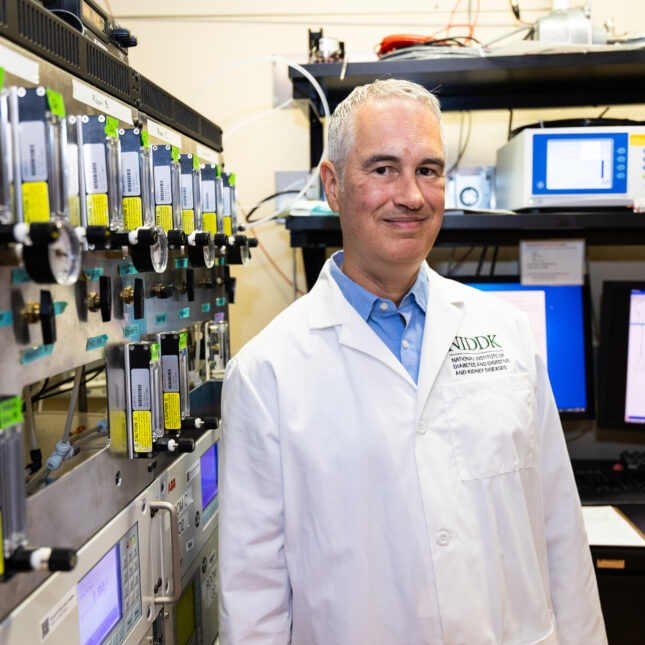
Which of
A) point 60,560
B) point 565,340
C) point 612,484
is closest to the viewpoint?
point 60,560

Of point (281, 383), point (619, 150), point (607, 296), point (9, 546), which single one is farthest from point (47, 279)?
point (607, 296)

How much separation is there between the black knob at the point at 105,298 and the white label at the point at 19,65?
0.27 metres

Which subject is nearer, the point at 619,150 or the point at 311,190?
the point at 619,150

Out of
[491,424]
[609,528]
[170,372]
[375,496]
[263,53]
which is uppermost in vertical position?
[263,53]

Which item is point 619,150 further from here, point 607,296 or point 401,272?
point 401,272

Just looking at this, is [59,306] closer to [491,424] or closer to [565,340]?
[491,424]

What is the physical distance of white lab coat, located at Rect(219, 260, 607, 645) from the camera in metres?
1.05

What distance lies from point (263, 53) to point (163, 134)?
1.01m

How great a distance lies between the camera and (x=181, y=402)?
115cm

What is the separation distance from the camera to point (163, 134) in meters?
1.22

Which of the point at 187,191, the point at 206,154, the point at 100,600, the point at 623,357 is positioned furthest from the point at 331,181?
the point at 623,357

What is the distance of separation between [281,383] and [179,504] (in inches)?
13.6

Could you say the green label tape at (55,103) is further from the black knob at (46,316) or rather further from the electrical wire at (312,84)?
the electrical wire at (312,84)

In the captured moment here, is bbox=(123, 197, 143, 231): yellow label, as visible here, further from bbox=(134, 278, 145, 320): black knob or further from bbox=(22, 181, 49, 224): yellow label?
bbox=(22, 181, 49, 224): yellow label
